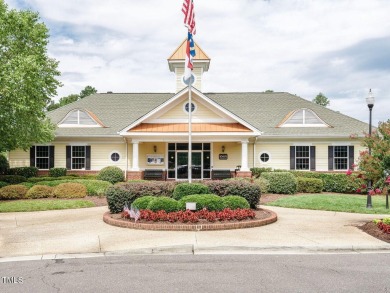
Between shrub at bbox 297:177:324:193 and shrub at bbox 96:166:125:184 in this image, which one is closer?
shrub at bbox 297:177:324:193

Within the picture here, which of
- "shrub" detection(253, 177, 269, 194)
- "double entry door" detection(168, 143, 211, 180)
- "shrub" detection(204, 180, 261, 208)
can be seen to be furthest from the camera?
"double entry door" detection(168, 143, 211, 180)

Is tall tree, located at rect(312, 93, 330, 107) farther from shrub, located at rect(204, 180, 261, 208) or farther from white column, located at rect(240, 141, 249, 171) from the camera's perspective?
shrub, located at rect(204, 180, 261, 208)

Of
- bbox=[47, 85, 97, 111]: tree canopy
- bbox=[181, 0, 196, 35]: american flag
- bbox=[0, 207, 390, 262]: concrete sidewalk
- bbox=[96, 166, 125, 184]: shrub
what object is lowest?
bbox=[0, 207, 390, 262]: concrete sidewalk

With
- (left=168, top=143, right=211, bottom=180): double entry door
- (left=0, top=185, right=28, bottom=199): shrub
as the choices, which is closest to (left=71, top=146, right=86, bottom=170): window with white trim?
(left=168, top=143, right=211, bottom=180): double entry door

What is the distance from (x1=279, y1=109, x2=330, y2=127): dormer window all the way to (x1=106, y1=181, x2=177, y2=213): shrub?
1488 centimetres

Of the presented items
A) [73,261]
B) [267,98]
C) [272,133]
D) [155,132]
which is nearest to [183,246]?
[73,261]

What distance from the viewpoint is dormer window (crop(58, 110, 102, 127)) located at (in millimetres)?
27438

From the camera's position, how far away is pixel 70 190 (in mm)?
18969

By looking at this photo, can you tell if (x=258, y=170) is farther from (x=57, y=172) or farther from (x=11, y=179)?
(x=11, y=179)

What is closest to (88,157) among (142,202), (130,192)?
(130,192)

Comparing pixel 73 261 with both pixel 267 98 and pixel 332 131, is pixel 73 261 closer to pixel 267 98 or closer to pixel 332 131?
pixel 332 131

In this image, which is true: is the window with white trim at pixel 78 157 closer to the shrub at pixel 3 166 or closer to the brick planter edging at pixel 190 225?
the shrub at pixel 3 166

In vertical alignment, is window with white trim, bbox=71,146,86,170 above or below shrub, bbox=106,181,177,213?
above

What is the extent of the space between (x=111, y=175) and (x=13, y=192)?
6.64 meters
